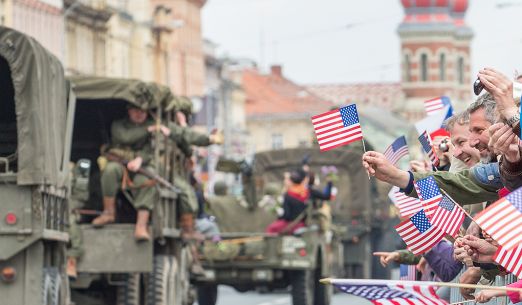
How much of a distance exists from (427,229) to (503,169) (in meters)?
2.39

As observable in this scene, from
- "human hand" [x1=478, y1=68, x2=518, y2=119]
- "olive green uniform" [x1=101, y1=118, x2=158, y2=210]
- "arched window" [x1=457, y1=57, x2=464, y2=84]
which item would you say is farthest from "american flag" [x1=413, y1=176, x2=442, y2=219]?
"arched window" [x1=457, y1=57, x2=464, y2=84]

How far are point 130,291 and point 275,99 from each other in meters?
130

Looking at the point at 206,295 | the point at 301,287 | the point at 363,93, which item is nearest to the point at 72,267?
the point at 301,287

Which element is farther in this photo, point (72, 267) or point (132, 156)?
point (132, 156)

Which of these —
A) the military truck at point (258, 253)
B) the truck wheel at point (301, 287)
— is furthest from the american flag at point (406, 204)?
the truck wheel at point (301, 287)

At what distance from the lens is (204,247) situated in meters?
28.9

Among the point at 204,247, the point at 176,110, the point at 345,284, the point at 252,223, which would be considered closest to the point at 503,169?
the point at 345,284

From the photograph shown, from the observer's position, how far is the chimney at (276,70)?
165 meters

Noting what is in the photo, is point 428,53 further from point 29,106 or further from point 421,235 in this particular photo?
point 421,235

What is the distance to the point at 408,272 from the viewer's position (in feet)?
51.2

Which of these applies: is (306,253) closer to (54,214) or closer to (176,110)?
(176,110)

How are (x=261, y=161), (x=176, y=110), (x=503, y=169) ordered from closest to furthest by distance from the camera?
(x=503, y=169) < (x=176, y=110) < (x=261, y=161)

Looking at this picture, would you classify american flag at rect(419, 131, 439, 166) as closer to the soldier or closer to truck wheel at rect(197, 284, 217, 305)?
the soldier

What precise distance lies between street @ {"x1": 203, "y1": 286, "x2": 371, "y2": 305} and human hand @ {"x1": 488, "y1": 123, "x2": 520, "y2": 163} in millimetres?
24347
